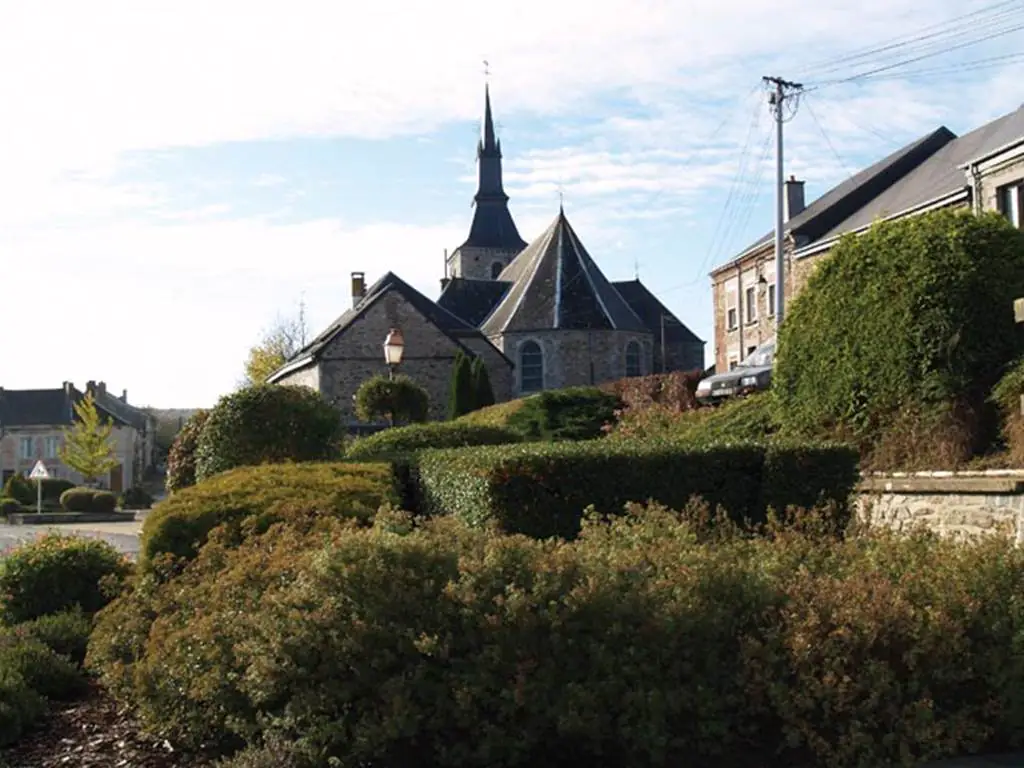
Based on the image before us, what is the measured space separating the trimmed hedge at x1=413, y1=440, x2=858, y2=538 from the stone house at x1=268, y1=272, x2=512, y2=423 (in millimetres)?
36591

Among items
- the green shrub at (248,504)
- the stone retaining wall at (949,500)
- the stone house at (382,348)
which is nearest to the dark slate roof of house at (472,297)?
the stone house at (382,348)

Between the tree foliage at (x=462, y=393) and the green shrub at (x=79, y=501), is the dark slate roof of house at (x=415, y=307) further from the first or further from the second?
the green shrub at (x=79, y=501)

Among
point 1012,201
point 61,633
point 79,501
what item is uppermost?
point 1012,201

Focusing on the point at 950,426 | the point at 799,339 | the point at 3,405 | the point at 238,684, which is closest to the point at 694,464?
the point at 950,426

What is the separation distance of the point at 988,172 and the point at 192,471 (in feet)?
52.5

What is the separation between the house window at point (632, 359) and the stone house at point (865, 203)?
8.42m

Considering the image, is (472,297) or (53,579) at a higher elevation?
(472,297)

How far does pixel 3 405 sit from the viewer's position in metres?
75.7

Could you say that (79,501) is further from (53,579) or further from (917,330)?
(917,330)

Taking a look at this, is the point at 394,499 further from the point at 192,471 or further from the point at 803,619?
the point at 192,471

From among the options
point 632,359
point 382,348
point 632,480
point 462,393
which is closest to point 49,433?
point 382,348

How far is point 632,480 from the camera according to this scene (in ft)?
33.8

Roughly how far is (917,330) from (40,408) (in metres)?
70.2

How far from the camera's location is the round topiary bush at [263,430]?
52.0 feet
